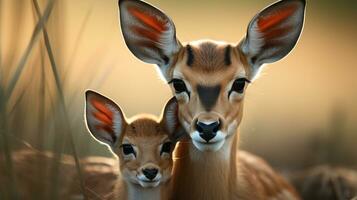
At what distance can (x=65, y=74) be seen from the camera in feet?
20.1

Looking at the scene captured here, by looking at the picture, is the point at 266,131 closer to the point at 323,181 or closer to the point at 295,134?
the point at 295,134

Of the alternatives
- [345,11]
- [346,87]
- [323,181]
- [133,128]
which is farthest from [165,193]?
[345,11]

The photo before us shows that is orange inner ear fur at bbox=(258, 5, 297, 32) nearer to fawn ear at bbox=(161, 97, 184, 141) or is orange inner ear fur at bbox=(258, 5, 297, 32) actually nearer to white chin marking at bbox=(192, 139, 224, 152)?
fawn ear at bbox=(161, 97, 184, 141)

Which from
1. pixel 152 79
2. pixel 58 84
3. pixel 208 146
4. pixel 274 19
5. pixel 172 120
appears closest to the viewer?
pixel 58 84

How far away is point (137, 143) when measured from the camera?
6949mm

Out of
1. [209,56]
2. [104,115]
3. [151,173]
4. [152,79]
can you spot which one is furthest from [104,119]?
[152,79]

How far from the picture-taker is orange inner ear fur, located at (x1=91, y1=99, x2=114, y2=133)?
7.12 meters

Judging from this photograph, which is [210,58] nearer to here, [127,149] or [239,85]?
[239,85]

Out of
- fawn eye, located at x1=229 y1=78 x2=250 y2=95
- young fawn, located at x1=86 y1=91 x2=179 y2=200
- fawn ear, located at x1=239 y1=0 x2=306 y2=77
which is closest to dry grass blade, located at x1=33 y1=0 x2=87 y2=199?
young fawn, located at x1=86 y1=91 x2=179 y2=200

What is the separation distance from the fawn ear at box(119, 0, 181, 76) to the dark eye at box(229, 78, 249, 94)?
392mm

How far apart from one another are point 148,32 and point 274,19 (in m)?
0.62

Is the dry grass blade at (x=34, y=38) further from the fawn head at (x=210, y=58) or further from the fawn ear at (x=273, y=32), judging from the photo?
the fawn ear at (x=273, y=32)

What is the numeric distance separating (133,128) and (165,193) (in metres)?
0.35

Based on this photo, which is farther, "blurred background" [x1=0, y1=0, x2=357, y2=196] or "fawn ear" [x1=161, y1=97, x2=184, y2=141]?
"fawn ear" [x1=161, y1=97, x2=184, y2=141]
